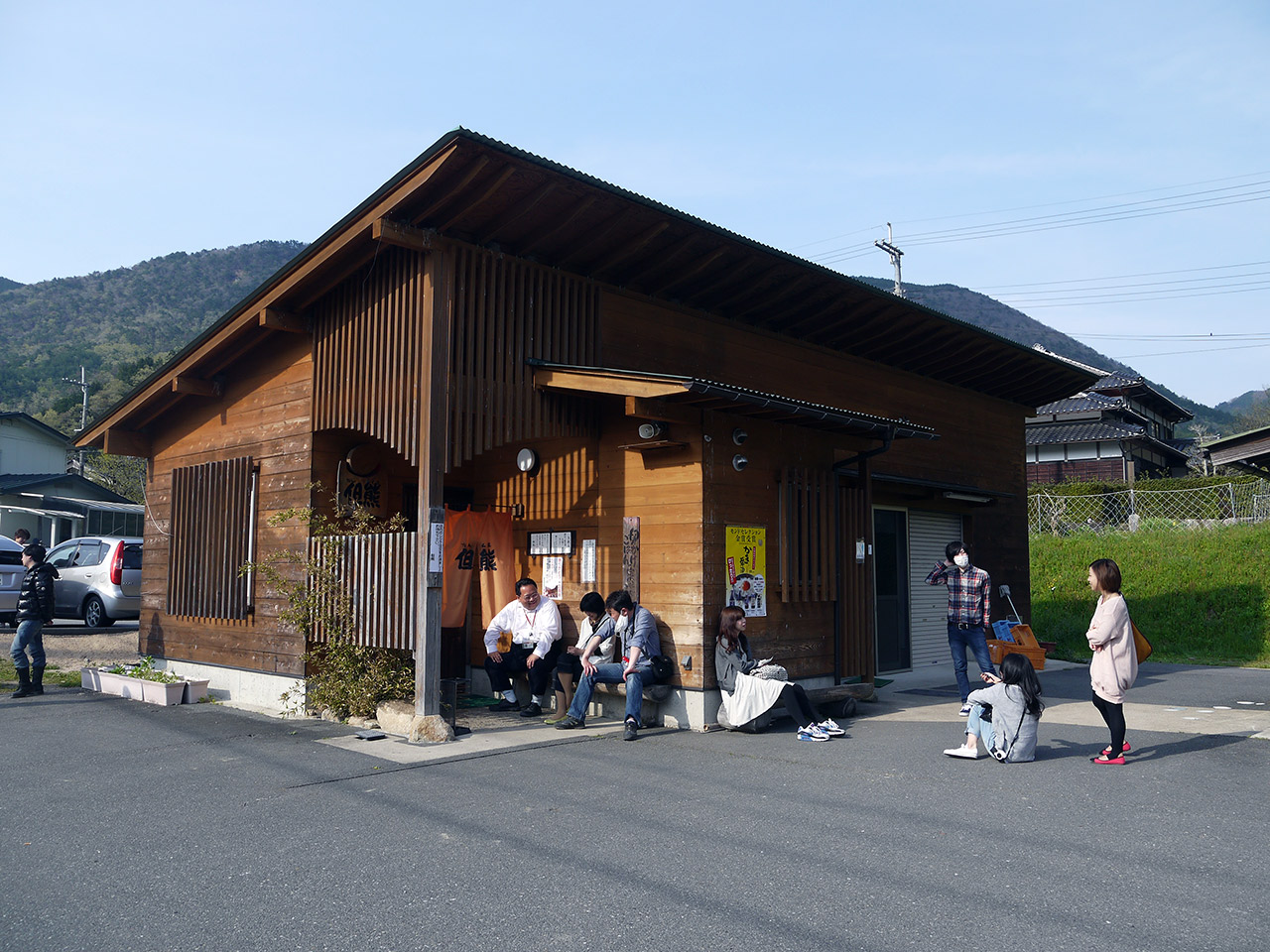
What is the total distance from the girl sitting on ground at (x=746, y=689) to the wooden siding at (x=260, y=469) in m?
4.34

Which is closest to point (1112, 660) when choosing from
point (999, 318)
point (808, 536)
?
point (808, 536)

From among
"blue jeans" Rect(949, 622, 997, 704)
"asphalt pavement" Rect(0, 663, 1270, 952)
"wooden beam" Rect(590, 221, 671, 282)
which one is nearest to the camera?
"asphalt pavement" Rect(0, 663, 1270, 952)

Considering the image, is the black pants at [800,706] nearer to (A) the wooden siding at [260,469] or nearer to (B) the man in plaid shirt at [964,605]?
(B) the man in plaid shirt at [964,605]

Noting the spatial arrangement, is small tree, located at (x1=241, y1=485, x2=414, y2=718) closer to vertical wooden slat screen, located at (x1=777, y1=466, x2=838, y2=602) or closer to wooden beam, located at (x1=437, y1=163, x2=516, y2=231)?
wooden beam, located at (x1=437, y1=163, x2=516, y2=231)

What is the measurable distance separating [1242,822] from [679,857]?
339 cm

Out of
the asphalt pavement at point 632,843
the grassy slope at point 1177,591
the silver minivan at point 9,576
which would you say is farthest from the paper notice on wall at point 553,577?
the silver minivan at point 9,576

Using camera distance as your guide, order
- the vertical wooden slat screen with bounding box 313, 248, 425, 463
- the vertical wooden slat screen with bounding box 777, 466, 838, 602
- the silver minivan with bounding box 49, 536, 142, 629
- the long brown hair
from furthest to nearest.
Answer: the silver minivan with bounding box 49, 536, 142, 629 < the vertical wooden slat screen with bounding box 777, 466, 838, 602 < the vertical wooden slat screen with bounding box 313, 248, 425, 463 < the long brown hair

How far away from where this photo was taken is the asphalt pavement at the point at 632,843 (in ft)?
12.8

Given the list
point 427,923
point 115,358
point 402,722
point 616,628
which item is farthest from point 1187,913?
point 115,358

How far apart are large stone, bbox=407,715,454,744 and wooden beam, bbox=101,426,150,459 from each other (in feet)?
23.6

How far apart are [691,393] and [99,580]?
13.6 metres

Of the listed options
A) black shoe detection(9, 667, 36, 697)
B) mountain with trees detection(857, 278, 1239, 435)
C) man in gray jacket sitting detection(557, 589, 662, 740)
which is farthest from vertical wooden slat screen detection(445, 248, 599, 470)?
mountain with trees detection(857, 278, 1239, 435)

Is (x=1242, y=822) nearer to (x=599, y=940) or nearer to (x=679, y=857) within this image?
(x=679, y=857)

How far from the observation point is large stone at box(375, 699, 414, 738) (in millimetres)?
8062
